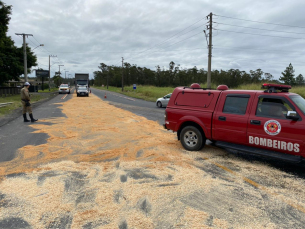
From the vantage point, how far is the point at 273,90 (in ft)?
17.4

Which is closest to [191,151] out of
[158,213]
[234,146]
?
[234,146]

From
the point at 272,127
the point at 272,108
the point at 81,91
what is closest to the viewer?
the point at 272,127

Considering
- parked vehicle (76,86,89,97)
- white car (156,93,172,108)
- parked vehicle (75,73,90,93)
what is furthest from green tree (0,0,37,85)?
white car (156,93,172,108)

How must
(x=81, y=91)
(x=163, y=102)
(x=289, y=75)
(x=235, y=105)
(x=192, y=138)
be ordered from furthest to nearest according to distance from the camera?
(x=289, y=75), (x=81, y=91), (x=163, y=102), (x=192, y=138), (x=235, y=105)

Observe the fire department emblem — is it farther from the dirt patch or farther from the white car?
the white car

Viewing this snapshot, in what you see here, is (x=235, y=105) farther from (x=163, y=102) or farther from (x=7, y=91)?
(x=7, y=91)

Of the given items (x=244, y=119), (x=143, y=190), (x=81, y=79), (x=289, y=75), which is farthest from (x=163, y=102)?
(x=289, y=75)

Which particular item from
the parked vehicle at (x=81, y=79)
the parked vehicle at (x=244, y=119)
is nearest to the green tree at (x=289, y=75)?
the parked vehicle at (x=81, y=79)

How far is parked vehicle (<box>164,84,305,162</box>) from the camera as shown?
4.78m

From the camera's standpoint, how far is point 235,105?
5664mm

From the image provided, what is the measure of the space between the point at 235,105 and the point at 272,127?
3.29ft

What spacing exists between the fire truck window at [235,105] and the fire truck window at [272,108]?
32 cm

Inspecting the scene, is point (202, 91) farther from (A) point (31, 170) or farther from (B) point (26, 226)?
(B) point (26, 226)

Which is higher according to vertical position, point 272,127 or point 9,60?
point 9,60
